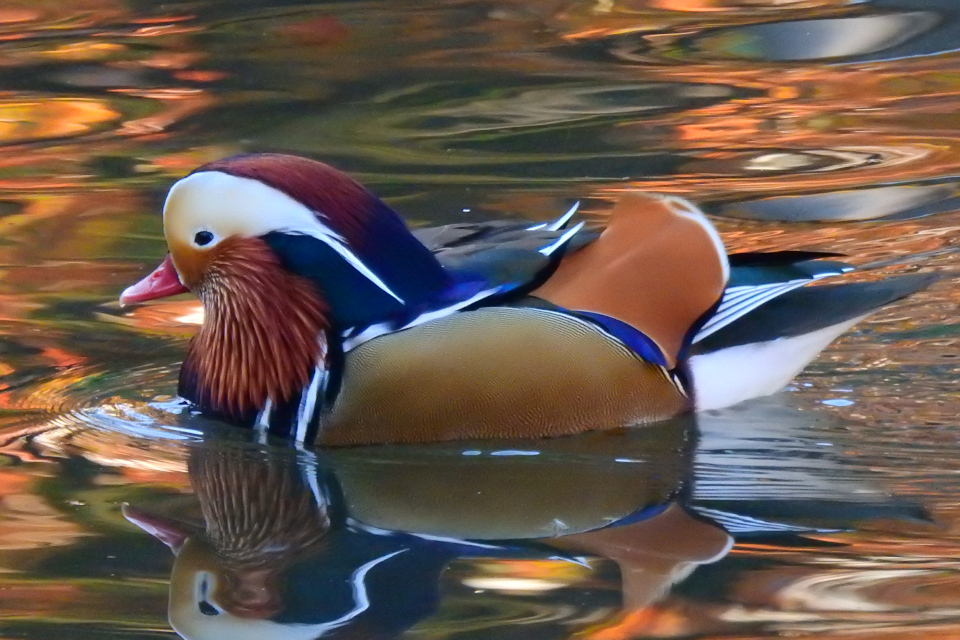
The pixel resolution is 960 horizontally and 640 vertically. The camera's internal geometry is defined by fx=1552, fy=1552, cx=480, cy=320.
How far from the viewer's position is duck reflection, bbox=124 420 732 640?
3002 millimetres

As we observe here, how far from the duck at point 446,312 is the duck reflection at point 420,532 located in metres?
0.11

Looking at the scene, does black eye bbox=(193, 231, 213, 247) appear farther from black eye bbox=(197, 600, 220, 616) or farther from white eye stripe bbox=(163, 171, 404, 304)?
black eye bbox=(197, 600, 220, 616)

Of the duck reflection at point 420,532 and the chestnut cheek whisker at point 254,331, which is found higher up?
the chestnut cheek whisker at point 254,331

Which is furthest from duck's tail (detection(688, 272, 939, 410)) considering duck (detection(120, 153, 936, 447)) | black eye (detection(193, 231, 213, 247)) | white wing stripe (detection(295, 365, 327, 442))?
black eye (detection(193, 231, 213, 247))

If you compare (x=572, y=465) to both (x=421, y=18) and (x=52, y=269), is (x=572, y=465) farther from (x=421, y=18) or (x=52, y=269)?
(x=421, y=18)

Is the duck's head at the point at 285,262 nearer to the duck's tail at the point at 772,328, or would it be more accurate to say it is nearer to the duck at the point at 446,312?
the duck at the point at 446,312

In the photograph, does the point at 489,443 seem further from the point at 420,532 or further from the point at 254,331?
the point at 254,331

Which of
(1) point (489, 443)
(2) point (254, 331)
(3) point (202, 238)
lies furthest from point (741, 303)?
(3) point (202, 238)

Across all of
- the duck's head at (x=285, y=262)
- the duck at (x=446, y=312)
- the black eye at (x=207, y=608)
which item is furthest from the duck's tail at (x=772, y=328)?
the black eye at (x=207, y=608)

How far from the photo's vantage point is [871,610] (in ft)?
9.45

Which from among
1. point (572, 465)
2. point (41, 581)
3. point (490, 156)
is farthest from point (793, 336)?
point (490, 156)

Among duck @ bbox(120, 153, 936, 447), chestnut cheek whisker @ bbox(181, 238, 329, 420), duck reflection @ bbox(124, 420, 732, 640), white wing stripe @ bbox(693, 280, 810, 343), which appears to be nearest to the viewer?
duck reflection @ bbox(124, 420, 732, 640)

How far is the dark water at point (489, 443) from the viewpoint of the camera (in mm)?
3047

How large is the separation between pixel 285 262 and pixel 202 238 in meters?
0.23
